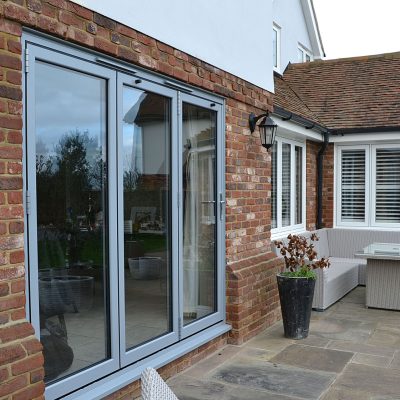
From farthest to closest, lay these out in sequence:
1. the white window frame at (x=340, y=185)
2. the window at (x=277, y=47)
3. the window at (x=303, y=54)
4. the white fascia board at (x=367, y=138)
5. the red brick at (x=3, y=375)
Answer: the window at (x=303, y=54), the window at (x=277, y=47), the white window frame at (x=340, y=185), the white fascia board at (x=367, y=138), the red brick at (x=3, y=375)

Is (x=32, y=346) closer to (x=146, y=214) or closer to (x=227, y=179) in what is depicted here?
(x=146, y=214)

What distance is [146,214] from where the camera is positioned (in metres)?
4.16

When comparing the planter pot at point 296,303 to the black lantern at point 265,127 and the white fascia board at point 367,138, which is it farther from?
the white fascia board at point 367,138

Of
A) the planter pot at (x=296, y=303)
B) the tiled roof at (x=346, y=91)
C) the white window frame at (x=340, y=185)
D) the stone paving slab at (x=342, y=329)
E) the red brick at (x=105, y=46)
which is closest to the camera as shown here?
the red brick at (x=105, y=46)

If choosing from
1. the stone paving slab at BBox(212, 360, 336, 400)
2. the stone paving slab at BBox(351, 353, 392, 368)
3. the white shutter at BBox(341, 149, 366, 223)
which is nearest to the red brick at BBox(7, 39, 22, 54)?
the stone paving slab at BBox(212, 360, 336, 400)

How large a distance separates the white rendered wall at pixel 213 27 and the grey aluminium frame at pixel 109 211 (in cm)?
43

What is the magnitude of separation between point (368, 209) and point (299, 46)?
248 inches

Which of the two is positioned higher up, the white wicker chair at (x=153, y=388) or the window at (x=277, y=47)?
the window at (x=277, y=47)

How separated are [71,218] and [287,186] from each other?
225 inches

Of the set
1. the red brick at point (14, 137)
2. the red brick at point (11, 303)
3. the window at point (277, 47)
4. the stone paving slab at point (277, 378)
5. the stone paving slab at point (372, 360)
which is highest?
the window at point (277, 47)

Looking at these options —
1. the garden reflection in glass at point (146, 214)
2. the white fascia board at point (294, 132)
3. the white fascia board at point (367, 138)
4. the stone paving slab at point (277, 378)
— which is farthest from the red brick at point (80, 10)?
the white fascia board at point (367, 138)

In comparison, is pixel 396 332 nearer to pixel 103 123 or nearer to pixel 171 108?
pixel 171 108

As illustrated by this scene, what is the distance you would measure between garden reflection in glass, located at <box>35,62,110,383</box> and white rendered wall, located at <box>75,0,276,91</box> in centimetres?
66

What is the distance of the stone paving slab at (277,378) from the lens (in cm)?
419
